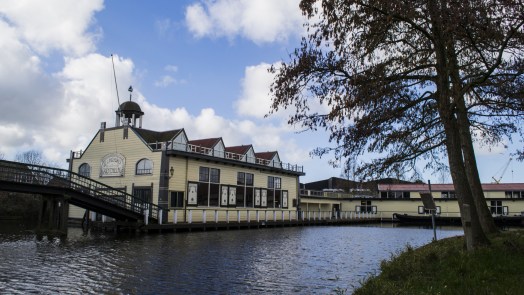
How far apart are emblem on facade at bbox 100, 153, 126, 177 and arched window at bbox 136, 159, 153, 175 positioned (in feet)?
6.11

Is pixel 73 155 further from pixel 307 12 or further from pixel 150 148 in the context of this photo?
pixel 307 12

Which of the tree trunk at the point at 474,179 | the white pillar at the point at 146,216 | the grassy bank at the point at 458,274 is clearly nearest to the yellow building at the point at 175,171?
the white pillar at the point at 146,216

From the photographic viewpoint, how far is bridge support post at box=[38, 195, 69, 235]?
91.2ft

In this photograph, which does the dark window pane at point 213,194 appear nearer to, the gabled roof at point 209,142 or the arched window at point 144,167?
the gabled roof at point 209,142

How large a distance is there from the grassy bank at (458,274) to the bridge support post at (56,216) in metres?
22.7

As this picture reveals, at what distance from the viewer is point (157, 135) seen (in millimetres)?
43688

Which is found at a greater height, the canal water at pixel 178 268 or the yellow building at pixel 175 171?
the yellow building at pixel 175 171

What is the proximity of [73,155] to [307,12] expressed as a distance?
39361mm

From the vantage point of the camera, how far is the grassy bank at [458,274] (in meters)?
7.65

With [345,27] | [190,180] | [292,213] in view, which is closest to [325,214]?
[292,213]

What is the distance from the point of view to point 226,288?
39.9 ft

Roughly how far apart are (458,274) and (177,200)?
Answer: 31.0m

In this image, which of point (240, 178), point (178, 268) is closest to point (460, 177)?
point (178, 268)

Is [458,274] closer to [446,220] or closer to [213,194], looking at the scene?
[213,194]
